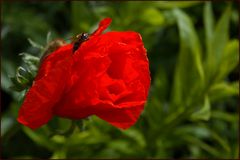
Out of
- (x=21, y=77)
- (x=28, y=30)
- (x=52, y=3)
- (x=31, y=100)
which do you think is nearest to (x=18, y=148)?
(x=28, y=30)

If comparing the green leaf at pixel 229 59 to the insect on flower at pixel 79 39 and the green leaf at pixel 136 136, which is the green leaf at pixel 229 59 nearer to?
the green leaf at pixel 136 136

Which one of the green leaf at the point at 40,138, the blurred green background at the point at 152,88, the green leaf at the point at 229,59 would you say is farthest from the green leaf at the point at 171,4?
the green leaf at the point at 40,138

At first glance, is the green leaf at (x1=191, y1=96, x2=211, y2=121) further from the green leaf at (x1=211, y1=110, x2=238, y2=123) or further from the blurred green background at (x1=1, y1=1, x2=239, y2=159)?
the green leaf at (x1=211, y1=110, x2=238, y2=123)

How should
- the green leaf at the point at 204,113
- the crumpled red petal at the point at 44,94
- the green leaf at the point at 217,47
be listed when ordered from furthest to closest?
1. the green leaf at the point at 217,47
2. the green leaf at the point at 204,113
3. the crumpled red petal at the point at 44,94

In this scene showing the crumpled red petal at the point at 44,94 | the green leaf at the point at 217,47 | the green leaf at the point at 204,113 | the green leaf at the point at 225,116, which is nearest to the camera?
the crumpled red petal at the point at 44,94

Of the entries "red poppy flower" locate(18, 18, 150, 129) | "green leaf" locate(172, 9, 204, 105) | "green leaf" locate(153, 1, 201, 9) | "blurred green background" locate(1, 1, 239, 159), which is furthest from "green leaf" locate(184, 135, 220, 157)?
"red poppy flower" locate(18, 18, 150, 129)

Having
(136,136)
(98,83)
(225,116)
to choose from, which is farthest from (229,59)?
(98,83)

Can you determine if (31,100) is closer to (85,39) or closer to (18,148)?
(85,39)
